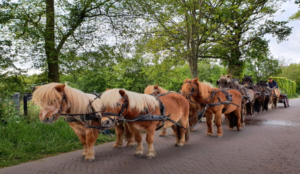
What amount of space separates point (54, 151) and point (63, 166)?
1.38 metres

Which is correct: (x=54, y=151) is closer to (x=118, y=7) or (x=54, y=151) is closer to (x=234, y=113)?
(x=234, y=113)

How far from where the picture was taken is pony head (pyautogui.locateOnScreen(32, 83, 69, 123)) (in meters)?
3.75

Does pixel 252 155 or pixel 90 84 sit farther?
pixel 90 84

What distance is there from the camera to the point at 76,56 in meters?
9.32

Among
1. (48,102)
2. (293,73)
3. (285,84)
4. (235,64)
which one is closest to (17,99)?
(48,102)

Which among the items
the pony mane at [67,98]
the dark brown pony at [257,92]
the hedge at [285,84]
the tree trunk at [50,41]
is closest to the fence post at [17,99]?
the tree trunk at [50,41]

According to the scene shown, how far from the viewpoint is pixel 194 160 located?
16.2 feet

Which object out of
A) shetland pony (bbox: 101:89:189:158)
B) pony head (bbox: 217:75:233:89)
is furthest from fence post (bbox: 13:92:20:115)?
pony head (bbox: 217:75:233:89)

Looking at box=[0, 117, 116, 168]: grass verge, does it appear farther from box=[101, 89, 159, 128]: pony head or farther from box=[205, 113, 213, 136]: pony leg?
box=[205, 113, 213, 136]: pony leg

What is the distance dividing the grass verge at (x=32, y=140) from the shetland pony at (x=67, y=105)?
138 cm

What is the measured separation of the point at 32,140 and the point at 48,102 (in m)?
3.09

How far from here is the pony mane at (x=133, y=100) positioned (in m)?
4.09

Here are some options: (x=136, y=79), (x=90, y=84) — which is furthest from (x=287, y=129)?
(x=90, y=84)

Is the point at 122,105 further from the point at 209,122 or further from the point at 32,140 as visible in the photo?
the point at 209,122
